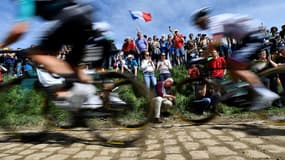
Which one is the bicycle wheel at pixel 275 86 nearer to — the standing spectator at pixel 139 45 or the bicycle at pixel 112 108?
the bicycle at pixel 112 108

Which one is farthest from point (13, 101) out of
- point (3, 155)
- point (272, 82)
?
point (272, 82)

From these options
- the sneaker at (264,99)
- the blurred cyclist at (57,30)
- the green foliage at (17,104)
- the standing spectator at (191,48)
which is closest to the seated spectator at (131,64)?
the standing spectator at (191,48)

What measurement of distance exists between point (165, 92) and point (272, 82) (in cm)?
345

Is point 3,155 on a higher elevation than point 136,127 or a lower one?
lower

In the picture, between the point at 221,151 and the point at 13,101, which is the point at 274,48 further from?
the point at 13,101

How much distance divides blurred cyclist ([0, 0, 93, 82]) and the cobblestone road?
1890 millimetres

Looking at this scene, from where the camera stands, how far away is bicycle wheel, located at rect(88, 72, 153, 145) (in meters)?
5.79

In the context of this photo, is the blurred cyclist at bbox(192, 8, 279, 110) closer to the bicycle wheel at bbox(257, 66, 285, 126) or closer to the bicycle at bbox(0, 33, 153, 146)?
the bicycle wheel at bbox(257, 66, 285, 126)

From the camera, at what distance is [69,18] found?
4.66 metres

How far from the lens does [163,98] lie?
33.2ft

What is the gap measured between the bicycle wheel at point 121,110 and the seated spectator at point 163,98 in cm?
337

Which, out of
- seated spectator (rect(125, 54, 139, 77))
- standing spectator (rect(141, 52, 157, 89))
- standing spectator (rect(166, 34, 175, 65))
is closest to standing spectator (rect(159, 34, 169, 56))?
standing spectator (rect(166, 34, 175, 65))

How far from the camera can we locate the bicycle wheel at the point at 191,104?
890 cm

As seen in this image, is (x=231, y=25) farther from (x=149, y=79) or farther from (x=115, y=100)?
(x=149, y=79)
